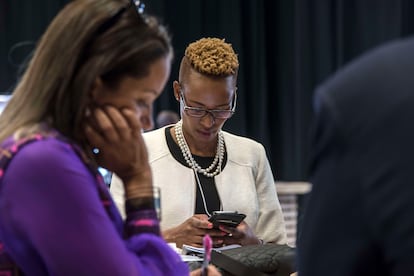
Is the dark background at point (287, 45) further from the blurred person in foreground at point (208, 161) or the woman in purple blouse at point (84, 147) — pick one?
the woman in purple blouse at point (84, 147)

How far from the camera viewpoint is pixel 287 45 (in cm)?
524

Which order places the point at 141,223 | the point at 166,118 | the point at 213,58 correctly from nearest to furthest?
1. the point at 141,223
2. the point at 213,58
3. the point at 166,118

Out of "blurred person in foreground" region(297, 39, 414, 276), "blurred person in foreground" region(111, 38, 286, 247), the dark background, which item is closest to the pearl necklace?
"blurred person in foreground" region(111, 38, 286, 247)

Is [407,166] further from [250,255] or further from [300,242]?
[250,255]

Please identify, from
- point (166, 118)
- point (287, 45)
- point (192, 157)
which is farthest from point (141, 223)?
point (287, 45)

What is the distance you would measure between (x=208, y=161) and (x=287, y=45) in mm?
3207

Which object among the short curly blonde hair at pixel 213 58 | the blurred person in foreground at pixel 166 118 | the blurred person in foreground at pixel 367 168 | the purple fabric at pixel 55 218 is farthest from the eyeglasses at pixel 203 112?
the blurred person in foreground at pixel 166 118

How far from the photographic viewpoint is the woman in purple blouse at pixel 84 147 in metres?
1.04

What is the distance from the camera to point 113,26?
115cm

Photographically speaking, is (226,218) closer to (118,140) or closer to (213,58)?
(213,58)

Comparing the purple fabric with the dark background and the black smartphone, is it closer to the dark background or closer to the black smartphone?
the black smartphone

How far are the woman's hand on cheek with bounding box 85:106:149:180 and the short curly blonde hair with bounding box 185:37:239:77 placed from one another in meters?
0.92

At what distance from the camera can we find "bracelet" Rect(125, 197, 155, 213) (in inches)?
46.8

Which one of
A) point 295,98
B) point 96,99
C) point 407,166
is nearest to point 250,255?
point 96,99
